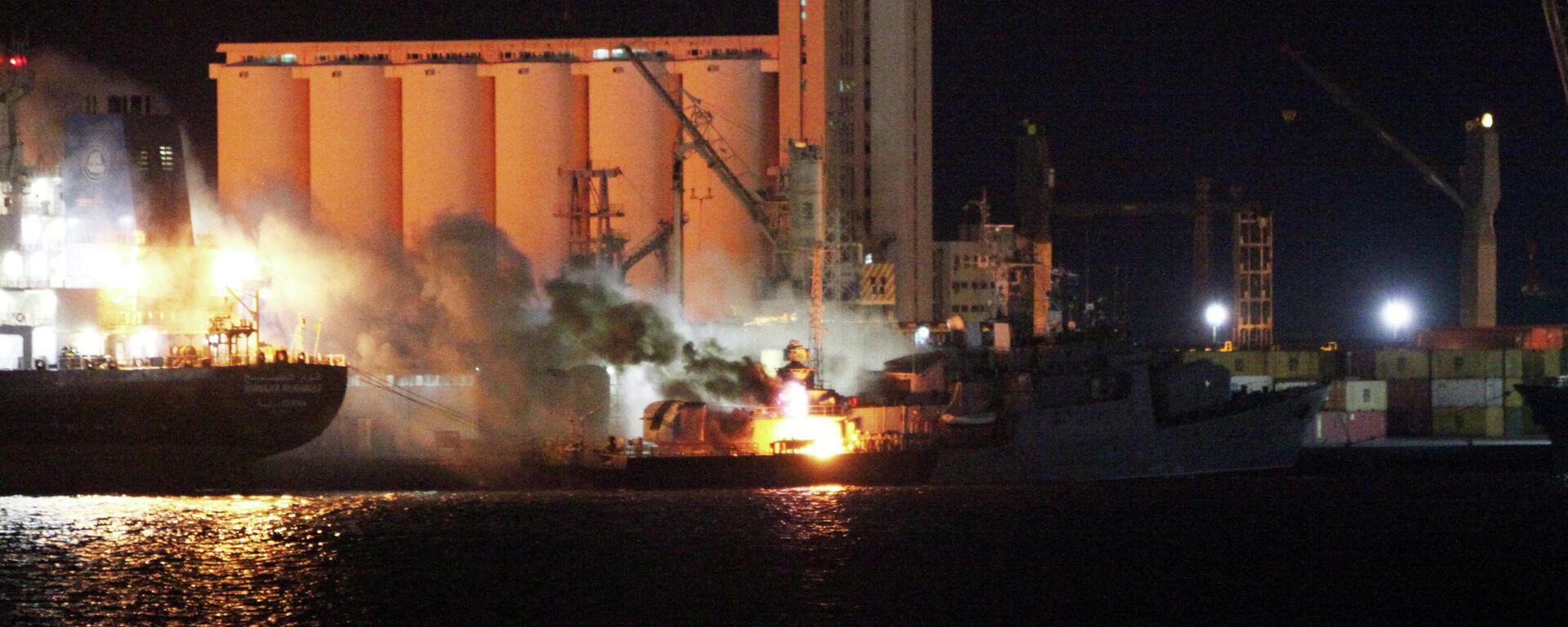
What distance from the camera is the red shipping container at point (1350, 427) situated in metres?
76.3

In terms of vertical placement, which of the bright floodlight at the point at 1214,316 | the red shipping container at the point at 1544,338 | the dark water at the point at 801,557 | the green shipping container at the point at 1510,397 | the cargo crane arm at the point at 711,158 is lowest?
the dark water at the point at 801,557

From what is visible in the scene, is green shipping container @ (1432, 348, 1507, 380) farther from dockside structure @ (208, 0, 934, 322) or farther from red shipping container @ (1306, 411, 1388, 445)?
dockside structure @ (208, 0, 934, 322)

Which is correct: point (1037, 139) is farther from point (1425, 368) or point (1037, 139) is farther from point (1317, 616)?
point (1317, 616)

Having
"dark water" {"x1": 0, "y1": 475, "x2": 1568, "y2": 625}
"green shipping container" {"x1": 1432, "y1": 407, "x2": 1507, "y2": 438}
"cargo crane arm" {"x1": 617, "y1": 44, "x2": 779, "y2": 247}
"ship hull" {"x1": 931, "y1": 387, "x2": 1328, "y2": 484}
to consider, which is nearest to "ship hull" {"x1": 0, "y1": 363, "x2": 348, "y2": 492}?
"dark water" {"x1": 0, "y1": 475, "x2": 1568, "y2": 625}

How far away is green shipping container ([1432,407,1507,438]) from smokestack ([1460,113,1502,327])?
10.5 meters

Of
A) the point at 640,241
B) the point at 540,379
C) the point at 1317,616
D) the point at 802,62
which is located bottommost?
the point at 1317,616

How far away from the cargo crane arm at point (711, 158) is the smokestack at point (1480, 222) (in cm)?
2825

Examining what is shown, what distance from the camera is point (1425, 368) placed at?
252ft

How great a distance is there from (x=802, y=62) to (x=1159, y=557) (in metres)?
30.8

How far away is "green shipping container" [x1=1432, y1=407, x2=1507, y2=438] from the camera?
249 feet

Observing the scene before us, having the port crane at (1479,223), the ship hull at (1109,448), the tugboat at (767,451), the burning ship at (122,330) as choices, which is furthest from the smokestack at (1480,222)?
the burning ship at (122,330)

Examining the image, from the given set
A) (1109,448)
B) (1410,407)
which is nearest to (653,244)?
(1109,448)

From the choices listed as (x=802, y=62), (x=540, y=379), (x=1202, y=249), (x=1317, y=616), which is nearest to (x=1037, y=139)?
(x=1202, y=249)

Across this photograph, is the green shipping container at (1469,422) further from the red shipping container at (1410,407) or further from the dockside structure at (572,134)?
the dockside structure at (572,134)
